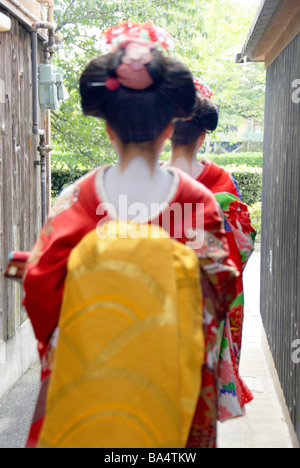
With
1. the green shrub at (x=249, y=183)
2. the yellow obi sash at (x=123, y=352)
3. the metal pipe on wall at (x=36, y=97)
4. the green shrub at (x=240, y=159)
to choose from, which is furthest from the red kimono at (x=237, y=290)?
the green shrub at (x=240, y=159)

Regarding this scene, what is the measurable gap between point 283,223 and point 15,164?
2.24m

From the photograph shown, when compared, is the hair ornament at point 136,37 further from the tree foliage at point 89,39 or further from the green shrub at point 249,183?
the green shrub at point 249,183

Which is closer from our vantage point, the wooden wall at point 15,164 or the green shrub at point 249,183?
the wooden wall at point 15,164

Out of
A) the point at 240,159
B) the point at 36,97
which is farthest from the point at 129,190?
the point at 240,159

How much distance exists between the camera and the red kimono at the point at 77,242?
2418 millimetres

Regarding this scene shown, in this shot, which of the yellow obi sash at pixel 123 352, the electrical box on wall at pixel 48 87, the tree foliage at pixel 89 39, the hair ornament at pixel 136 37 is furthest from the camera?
the tree foliage at pixel 89 39

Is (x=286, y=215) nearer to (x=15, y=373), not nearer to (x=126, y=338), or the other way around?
(x=15, y=373)

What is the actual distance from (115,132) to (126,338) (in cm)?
80

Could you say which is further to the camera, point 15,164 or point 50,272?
point 15,164

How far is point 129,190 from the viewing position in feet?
8.16

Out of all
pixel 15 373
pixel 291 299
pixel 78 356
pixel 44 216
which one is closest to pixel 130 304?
pixel 78 356

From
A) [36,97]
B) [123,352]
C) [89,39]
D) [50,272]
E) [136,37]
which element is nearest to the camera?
[123,352]

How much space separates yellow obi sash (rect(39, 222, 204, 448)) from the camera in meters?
2.21

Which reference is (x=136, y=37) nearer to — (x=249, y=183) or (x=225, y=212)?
(x=225, y=212)
